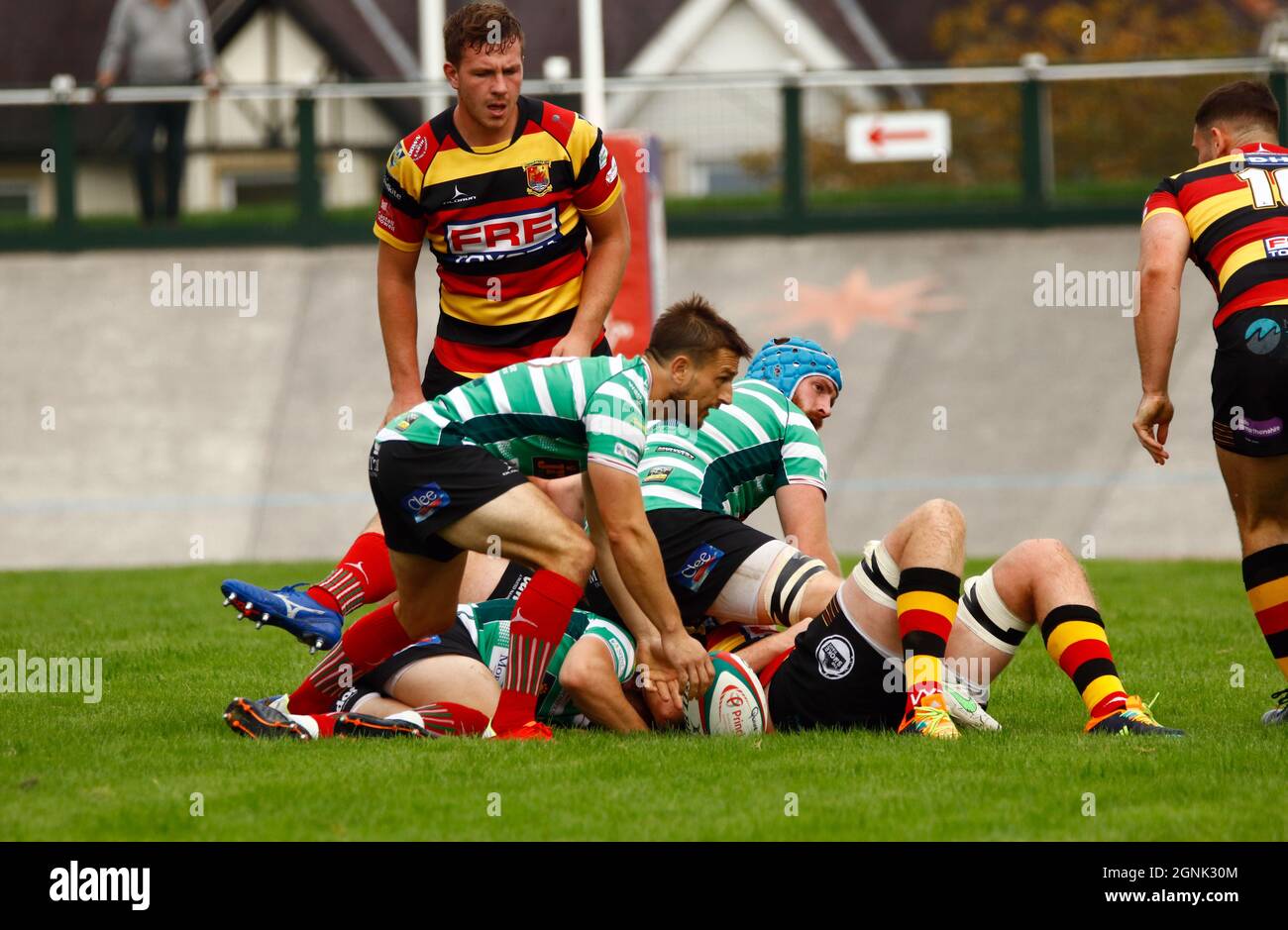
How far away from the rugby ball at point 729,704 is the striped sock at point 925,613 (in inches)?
24.2

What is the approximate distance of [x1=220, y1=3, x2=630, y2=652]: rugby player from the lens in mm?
6938

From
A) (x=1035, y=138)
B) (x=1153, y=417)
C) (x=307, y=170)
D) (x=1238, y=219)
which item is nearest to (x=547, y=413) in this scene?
(x=1153, y=417)

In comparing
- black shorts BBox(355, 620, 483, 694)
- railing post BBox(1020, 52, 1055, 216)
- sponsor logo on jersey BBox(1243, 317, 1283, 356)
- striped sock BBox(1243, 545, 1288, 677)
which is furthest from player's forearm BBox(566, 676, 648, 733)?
railing post BBox(1020, 52, 1055, 216)

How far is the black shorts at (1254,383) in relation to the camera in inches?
239

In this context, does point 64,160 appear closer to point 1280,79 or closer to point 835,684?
point 1280,79

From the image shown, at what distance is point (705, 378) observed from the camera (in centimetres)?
598

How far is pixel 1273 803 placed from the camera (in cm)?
490

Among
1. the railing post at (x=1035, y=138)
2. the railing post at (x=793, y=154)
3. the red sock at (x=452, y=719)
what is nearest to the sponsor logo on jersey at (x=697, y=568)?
the red sock at (x=452, y=719)

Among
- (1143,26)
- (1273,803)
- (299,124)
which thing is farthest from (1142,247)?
(1143,26)

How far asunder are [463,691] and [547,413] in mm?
1134

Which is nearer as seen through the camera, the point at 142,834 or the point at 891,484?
the point at 142,834
